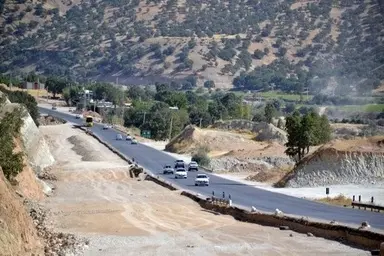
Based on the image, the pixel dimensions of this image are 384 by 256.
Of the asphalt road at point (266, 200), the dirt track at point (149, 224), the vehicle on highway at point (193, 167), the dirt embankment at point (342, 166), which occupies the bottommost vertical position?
the dirt track at point (149, 224)

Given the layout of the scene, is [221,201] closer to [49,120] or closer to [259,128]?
[259,128]

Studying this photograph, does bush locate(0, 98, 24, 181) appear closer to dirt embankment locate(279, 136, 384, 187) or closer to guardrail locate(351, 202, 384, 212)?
guardrail locate(351, 202, 384, 212)

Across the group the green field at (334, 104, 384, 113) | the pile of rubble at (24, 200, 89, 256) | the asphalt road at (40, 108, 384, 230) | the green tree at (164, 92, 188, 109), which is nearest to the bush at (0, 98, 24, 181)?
the pile of rubble at (24, 200, 89, 256)

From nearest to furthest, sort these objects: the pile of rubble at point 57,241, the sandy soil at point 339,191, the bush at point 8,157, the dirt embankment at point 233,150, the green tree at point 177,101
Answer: the pile of rubble at point 57,241, the bush at point 8,157, the sandy soil at point 339,191, the dirt embankment at point 233,150, the green tree at point 177,101

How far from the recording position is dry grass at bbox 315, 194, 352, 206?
6438 centimetres

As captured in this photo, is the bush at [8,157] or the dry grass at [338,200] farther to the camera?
the dry grass at [338,200]

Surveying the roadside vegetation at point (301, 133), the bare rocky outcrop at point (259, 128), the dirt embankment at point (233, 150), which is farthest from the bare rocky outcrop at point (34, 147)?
the bare rocky outcrop at point (259, 128)

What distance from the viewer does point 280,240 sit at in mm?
47188

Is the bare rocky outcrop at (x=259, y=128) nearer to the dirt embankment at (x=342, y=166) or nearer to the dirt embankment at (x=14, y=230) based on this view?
the dirt embankment at (x=342, y=166)

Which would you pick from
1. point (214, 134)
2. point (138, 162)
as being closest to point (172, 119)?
point (214, 134)

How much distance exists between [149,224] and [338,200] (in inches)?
614

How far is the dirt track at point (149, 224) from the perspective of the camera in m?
44.8

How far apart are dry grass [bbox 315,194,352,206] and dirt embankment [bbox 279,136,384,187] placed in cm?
1001

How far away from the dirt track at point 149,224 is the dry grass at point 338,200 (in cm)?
868
